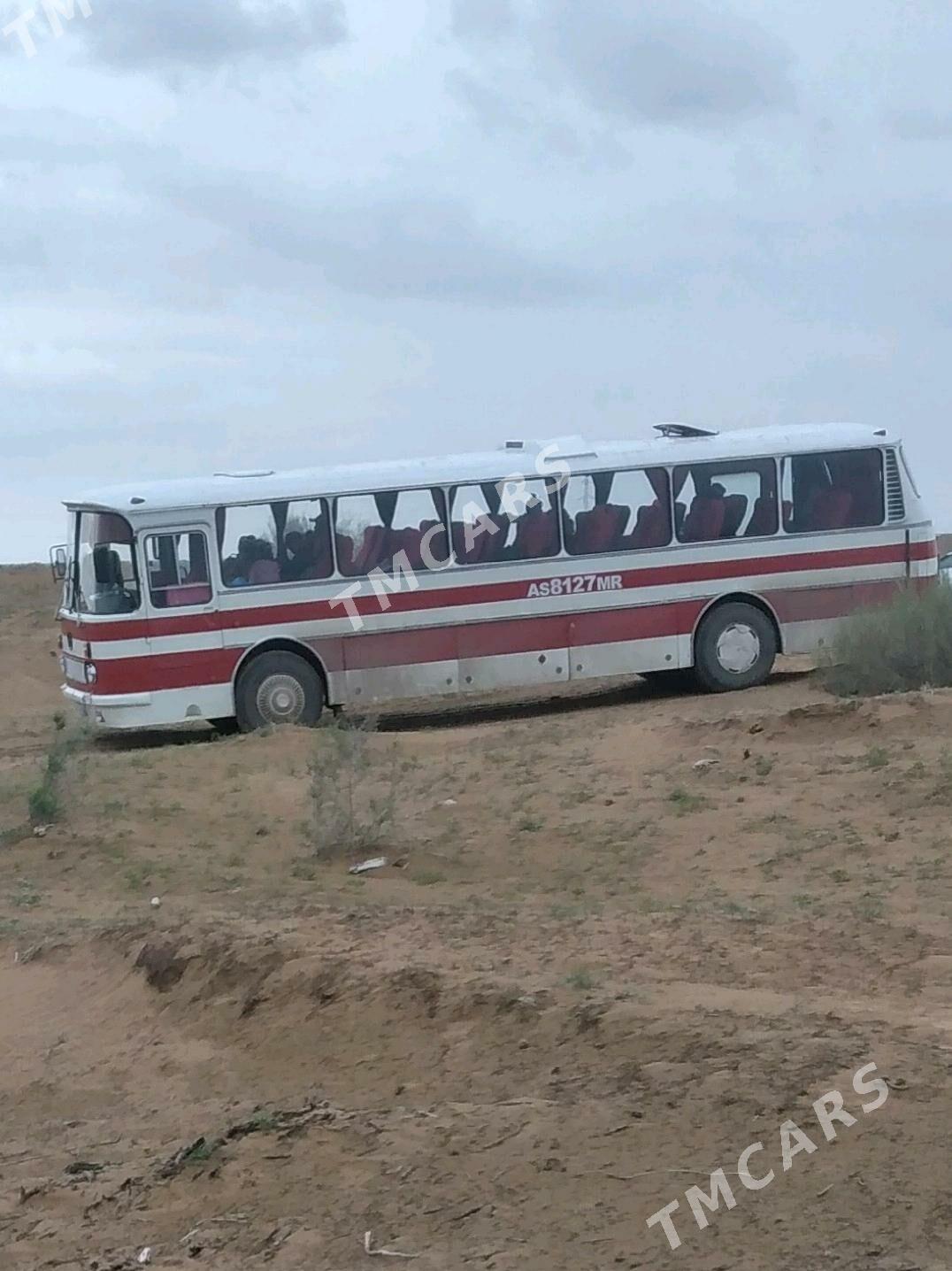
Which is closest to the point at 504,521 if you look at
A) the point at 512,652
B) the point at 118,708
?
the point at 512,652

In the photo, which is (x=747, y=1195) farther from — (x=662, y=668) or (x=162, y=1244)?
(x=662, y=668)

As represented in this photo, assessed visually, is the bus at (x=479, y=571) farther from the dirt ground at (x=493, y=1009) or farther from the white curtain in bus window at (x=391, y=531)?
the dirt ground at (x=493, y=1009)

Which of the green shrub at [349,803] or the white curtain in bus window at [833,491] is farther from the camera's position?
the white curtain in bus window at [833,491]

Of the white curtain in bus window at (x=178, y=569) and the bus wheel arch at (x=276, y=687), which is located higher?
the white curtain in bus window at (x=178, y=569)

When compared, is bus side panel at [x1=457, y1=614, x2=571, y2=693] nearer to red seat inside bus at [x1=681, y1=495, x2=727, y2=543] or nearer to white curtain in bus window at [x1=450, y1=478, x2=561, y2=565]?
white curtain in bus window at [x1=450, y1=478, x2=561, y2=565]

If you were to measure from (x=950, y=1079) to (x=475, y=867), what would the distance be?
16.5ft

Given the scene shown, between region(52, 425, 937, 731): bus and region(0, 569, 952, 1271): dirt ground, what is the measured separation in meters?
3.31

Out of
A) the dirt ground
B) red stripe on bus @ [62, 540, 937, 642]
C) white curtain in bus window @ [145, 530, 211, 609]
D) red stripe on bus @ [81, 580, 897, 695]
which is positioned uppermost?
white curtain in bus window @ [145, 530, 211, 609]

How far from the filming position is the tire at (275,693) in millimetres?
16531

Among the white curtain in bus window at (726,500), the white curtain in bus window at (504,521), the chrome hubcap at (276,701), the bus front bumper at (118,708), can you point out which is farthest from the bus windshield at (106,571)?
the white curtain in bus window at (726,500)

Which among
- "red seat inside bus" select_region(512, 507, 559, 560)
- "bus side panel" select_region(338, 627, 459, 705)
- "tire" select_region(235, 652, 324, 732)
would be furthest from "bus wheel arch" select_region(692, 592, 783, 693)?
"tire" select_region(235, 652, 324, 732)

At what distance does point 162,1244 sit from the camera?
532 centimetres

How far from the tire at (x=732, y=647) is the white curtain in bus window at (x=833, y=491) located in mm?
1057

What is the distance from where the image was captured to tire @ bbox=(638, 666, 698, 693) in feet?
62.0
